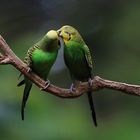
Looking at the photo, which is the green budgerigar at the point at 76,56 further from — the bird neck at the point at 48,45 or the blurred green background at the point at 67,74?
the blurred green background at the point at 67,74

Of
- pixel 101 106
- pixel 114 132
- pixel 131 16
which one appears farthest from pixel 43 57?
pixel 131 16

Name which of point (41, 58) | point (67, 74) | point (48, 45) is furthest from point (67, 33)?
point (67, 74)

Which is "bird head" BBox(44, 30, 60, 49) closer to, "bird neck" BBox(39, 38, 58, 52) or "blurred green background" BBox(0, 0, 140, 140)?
"bird neck" BBox(39, 38, 58, 52)

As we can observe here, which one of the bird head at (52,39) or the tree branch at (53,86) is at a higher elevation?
the bird head at (52,39)

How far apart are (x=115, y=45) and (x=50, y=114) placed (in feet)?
10.2

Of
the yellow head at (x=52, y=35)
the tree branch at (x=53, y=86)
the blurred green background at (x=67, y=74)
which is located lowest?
the blurred green background at (x=67, y=74)

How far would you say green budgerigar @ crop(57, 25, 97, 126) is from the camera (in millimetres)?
3363

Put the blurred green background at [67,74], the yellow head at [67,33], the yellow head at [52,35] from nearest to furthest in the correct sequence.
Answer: the yellow head at [52,35] → the yellow head at [67,33] → the blurred green background at [67,74]

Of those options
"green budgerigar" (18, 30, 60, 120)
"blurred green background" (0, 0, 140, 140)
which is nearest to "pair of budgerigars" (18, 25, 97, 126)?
"green budgerigar" (18, 30, 60, 120)

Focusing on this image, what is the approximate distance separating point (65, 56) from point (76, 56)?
0.35 feet

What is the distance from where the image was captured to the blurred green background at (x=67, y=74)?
4484 millimetres

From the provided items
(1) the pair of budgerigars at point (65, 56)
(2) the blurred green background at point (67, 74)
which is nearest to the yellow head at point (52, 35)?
(1) the pair of budgerigars at point (65, 56)

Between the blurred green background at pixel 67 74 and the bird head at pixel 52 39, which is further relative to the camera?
the blurred green background at pixel 67 74

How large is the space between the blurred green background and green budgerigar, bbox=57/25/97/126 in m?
0.81
